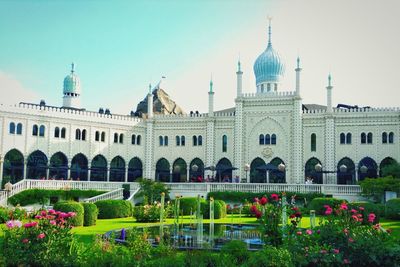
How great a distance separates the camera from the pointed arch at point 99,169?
168 ft

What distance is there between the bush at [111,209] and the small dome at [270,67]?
96.1 feet

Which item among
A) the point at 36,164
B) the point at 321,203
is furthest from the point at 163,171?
the point at 321,203

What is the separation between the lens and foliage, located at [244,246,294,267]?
1269 cm

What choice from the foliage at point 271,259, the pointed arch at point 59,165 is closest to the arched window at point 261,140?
the pointed arch at point 59,165

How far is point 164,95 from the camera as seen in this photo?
81.7 m

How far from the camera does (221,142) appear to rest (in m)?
52.3

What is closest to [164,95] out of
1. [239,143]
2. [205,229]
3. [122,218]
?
[239,143]

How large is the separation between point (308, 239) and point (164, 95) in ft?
225

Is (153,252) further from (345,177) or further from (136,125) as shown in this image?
(136,125)

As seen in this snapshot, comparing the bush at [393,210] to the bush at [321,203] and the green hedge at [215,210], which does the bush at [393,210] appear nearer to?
the bush at [321,203]

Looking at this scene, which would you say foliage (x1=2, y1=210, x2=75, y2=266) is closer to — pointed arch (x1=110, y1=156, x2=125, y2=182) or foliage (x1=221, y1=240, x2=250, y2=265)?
foliage (x1=221, y1=240, x2=250, y2=265)

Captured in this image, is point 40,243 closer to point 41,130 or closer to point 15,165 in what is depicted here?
point 15,165

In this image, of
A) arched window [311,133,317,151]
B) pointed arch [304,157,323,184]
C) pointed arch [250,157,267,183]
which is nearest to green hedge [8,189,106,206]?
pointed arch [250,157,267,183]

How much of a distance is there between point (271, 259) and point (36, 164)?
38.9 metres
